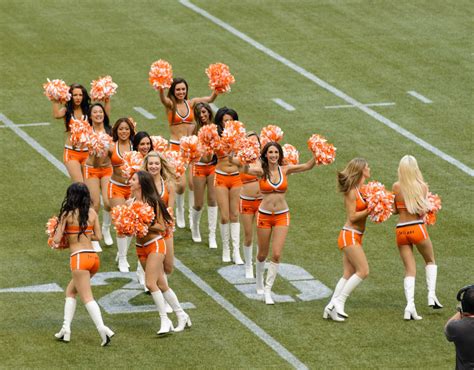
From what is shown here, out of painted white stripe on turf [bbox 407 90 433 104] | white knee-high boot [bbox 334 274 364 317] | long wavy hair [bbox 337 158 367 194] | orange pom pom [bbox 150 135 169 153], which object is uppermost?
long wavy hair [bbox 337 158 367 194]

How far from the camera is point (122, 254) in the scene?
17766 mm

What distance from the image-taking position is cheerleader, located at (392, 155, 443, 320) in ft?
52.1

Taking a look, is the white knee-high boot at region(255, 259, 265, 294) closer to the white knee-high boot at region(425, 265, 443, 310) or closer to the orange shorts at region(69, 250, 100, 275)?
the white knee-high boot at region(425, 265, 443, 310)

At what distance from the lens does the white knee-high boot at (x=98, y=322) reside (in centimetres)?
1486

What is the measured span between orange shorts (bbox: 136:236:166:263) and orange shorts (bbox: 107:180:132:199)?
2698 mm

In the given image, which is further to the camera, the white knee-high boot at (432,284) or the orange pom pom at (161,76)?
the orange pom pom at (161,76)

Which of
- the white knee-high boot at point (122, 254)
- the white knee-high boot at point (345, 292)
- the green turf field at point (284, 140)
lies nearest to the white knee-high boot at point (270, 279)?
the green turf field at point (284, 140)

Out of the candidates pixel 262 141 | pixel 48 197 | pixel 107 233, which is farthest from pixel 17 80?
pixel 262 141

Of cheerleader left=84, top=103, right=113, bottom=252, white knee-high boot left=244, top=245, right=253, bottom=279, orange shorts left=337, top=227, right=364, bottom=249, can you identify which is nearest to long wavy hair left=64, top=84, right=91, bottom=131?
cheerleader left=84, top=103, right=113, bottom=252

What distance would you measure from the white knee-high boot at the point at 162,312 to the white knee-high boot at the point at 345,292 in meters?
1.97

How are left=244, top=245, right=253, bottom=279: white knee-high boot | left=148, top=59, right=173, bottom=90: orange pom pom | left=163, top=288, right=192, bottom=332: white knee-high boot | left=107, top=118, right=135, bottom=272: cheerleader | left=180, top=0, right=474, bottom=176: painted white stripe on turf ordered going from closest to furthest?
left=163, top=288, right=192, bottom=332: white knee-high boot → left=244, top=245, right=253, bottom=279: white knee-high boot → left=107, top=118, right=135, bottom=272: cheerleader → left=148, top=59, right=173, bottom=90: orange pom pom → left=180, top=0, right=474, bottom=176: painted white stripe on turf

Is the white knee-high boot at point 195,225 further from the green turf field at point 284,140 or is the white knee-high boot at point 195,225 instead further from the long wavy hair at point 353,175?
the long wavy hair at point 353,175

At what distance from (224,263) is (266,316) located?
2.21 metres

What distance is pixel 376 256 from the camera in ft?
60.0
